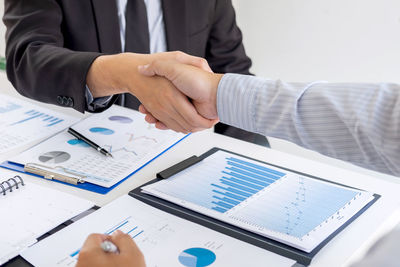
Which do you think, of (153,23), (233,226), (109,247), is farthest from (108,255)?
(153,23)

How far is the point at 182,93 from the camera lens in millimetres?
1147

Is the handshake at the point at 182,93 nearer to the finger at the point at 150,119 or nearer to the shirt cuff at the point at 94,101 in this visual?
the finger at the point at 150,119

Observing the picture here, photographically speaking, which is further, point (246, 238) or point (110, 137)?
point (110, 137)

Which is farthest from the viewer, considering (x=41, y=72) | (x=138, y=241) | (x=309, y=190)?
(x=41, y=72)

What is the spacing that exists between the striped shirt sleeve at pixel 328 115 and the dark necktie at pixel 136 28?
0.60 meters

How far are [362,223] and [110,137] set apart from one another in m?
0.62

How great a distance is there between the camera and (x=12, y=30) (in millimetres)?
1458

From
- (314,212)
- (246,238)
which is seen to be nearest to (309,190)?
(314,212)

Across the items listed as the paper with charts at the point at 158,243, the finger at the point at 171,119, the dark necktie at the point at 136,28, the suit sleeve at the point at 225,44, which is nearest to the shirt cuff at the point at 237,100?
the finger at the point at 171,119

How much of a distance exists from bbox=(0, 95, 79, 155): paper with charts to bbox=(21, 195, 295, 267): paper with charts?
39 centimetres

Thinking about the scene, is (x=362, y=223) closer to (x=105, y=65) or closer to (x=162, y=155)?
(x=162, y=155)

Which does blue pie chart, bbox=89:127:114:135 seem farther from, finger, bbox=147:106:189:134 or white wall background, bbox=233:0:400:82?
white wall background, bbox=233:0:400:82

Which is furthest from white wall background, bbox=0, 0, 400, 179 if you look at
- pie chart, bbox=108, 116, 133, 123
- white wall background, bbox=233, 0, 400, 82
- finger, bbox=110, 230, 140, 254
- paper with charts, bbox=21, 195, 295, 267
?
finger, bbox=110, 230, 140, 254

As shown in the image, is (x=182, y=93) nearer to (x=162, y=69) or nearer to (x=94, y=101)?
(x=162, y=69)
